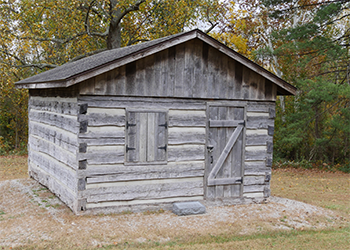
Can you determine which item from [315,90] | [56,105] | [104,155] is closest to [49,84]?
[56,105]

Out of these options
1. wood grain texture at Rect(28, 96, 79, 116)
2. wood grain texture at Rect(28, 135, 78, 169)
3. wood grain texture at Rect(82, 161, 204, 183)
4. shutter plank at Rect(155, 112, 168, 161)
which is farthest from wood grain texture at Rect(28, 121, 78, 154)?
shutter plank at Rect(155, 112, 168, 161)

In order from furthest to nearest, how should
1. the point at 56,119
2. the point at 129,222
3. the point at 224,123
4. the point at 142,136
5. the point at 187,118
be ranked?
1. the point at 56,119
2. the point at 224,123
3. the point at 187,118
4. the point at 142,136
5. the point at 129,222

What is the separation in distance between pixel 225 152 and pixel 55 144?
4.66 meters

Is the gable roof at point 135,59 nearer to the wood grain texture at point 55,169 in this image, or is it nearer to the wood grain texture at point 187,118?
the wood grain texture at point 187,118

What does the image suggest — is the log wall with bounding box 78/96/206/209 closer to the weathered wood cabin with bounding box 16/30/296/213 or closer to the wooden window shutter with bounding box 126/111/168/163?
the weathered wood cabin with bounding box 16/30/296/213

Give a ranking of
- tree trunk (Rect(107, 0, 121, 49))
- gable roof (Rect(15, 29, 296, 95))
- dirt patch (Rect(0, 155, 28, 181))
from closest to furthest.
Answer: gable roof (Rect(15, 29, 296, 95)), dirt patch (Rect(0, 155, 28, 181)), tree trunk (Rect(107, 0, 121, 49))

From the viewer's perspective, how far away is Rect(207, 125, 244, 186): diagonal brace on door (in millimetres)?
9859

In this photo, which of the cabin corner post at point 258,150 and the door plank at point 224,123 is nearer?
the door plank at point 224,123

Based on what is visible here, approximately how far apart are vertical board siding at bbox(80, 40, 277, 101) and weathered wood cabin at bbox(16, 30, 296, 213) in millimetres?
24

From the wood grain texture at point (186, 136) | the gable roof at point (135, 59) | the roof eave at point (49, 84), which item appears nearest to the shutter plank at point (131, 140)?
the wood grain texture at point (186, 136)

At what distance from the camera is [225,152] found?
9953mm

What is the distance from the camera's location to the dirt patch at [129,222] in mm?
7316

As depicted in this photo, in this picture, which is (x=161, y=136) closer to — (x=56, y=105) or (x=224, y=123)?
(x=224, y=123)

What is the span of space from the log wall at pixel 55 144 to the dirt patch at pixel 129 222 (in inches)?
23.0
